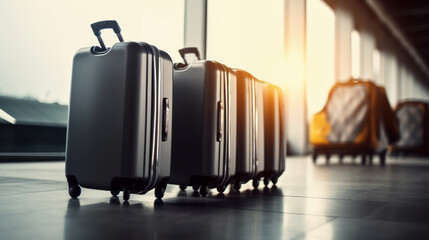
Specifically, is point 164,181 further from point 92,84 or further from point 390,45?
point 390,45

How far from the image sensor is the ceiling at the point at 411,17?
13539 mm

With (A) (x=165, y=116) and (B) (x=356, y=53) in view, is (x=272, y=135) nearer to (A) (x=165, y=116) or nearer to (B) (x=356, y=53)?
(A) (x=165, y=116)

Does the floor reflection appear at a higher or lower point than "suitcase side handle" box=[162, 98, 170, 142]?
lower

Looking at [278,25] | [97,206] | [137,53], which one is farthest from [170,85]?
[278,25]

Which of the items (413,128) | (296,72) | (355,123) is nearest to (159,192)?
(355,123)

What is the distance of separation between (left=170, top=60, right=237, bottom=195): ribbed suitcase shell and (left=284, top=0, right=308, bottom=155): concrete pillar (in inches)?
268

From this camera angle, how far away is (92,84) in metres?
1.78

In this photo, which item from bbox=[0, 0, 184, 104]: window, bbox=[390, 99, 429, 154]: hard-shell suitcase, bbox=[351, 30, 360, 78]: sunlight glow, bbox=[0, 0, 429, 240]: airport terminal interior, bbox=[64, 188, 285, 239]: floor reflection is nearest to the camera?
bbox=[64, 188, 285, 239]: floor reflection

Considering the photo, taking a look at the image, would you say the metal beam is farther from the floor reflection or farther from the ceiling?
the floor reflection

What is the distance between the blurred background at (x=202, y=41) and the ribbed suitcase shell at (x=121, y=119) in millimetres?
3052

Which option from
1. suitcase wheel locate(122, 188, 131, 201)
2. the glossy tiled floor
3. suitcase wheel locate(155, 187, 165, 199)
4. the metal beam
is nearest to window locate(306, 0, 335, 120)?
the metal beam

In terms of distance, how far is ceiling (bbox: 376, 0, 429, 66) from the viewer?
13539 mm

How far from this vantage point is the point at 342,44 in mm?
10898

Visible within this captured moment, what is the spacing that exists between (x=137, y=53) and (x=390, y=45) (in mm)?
16757
